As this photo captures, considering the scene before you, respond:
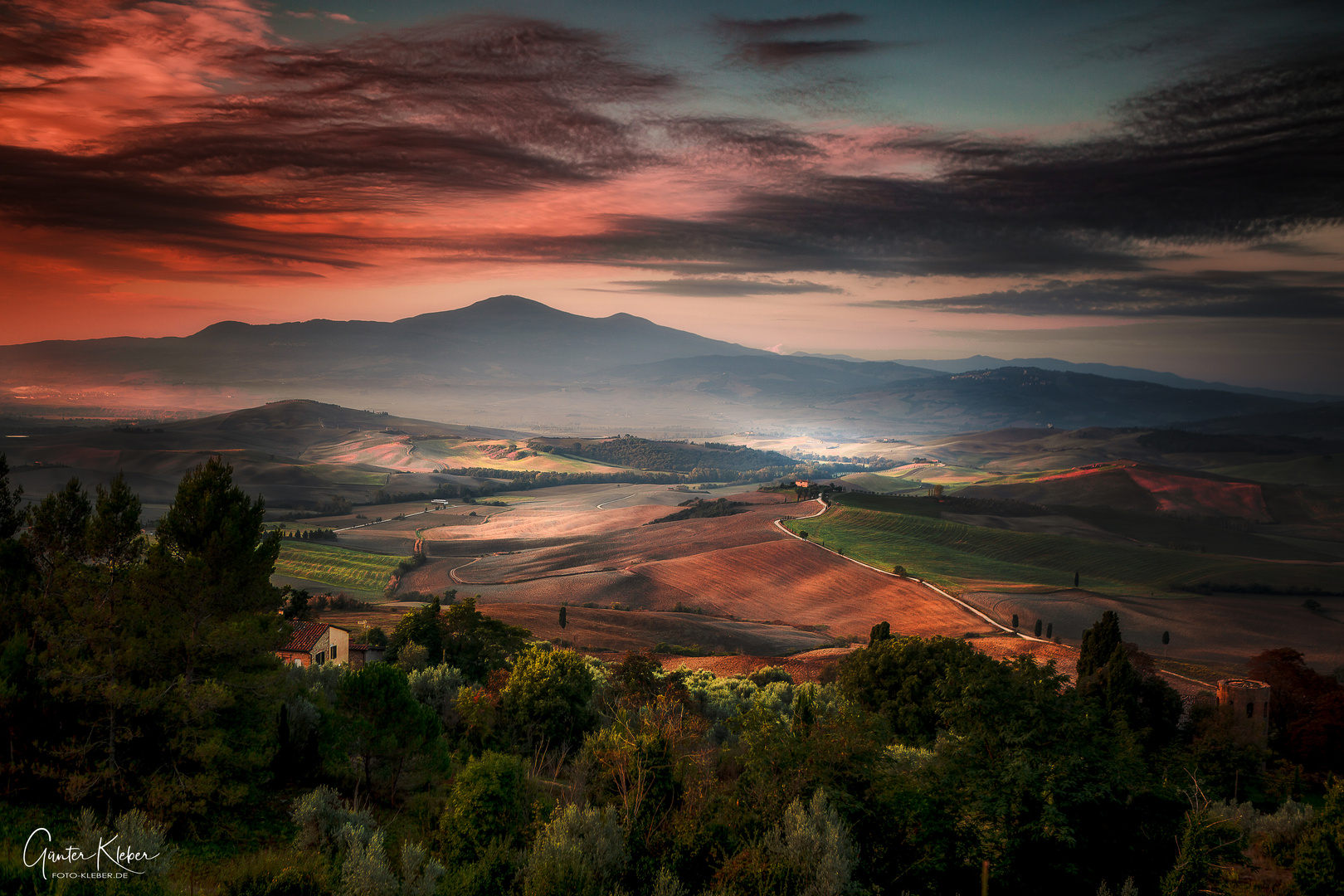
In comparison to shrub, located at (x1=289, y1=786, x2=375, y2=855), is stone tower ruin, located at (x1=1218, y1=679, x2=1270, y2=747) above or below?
below

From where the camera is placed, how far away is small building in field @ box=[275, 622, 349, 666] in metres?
42.7

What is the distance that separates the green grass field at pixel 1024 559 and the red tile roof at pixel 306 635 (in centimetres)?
7092

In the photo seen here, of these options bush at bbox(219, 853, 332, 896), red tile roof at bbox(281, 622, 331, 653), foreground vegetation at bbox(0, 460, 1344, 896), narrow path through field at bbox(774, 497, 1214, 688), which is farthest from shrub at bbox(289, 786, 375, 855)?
narrow path through field at bbox(774, 497, 1214, 688)

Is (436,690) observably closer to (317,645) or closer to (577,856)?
(317,645)

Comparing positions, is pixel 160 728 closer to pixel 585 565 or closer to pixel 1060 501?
pixel 585 565

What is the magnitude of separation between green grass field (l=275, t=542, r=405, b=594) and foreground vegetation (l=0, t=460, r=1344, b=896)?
78410mm

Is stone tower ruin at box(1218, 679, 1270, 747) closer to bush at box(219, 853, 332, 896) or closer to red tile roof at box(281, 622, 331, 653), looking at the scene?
bush at box(219, 853, 332, 896)

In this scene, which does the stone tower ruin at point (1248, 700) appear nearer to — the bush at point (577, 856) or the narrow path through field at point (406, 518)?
the bush at point (577, 856)

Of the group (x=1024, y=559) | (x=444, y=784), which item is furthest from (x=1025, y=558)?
(x=444, y=784)

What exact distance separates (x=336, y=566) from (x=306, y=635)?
6900cm

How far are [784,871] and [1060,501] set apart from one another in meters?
185

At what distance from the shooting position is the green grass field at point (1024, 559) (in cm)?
9998

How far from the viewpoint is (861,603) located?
8669cm

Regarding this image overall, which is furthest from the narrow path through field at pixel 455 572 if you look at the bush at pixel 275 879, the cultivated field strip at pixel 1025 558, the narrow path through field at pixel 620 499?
the bush at pixel 275 879
